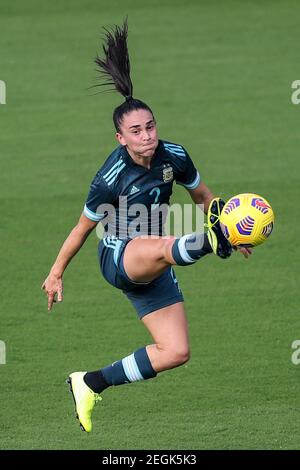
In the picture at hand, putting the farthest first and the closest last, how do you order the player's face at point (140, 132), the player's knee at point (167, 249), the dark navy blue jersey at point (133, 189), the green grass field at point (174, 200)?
1. the green grass field at point (174, 200)
2. the dark navy blue jersey at point (133, 189)
3. the player's face at point (140, 132)
4. the player's knee at point (167, 249)

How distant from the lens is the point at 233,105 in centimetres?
1445

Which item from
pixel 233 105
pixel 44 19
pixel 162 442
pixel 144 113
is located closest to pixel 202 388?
pixel 162 442

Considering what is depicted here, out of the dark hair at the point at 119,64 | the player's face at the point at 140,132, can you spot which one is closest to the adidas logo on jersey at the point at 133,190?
the player's face at the point at 140,132

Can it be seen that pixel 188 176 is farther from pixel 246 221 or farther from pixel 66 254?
pixel 246 221

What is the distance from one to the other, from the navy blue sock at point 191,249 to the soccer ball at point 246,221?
149 mm

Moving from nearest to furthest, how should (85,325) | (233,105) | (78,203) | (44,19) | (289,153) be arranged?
(85,325) → (78,203) → (289,153) → (233,105) → (44,19)

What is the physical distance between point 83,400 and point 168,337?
715mm

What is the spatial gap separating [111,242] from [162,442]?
1.31 m

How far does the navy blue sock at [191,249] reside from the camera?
6.19 m

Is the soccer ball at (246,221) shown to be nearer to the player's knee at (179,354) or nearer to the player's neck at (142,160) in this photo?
the player's neck at (142,160)

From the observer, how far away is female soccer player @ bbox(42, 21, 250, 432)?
6.73m

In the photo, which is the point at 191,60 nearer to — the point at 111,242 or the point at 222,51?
the point at 222,51

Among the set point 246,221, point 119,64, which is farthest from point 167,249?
point 119,64

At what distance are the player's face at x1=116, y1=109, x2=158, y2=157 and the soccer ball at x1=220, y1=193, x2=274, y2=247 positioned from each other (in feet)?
2.36
